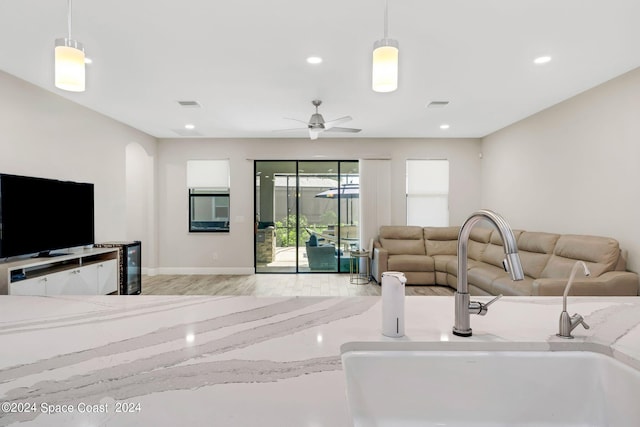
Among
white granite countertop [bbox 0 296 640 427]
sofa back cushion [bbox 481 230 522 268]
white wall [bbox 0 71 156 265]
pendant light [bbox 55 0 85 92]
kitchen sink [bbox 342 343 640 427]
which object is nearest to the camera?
white granite countertop [bbox 0 296 640 427]

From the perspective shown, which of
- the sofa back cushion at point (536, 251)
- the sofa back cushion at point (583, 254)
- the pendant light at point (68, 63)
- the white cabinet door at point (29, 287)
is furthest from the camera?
the sofa back cushion at point (536, 251)

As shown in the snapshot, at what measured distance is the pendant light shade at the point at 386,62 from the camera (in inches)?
58.2

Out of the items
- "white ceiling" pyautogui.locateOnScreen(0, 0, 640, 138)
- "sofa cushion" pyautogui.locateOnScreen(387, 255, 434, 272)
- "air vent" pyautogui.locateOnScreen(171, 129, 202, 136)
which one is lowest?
"sofa cushion" pyautogui.locateOnScreen(387, 255, 434, 272)

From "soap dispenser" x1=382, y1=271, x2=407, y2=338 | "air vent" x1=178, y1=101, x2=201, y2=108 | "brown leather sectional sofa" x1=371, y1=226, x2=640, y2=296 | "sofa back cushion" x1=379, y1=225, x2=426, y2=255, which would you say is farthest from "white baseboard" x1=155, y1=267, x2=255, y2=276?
"soap dispenser" x1=382, y1=271, x2=407, y2=338

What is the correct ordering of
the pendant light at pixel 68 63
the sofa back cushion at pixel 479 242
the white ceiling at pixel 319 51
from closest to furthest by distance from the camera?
the pendant light at pixel 68 63, the white ceiling at pixel 319 51, the sofa back cushion at pixel 479 242

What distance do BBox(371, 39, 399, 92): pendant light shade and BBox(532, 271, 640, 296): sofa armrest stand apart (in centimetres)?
288

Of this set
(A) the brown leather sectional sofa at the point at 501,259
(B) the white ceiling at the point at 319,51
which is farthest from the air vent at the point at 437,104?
(A) the brown leather sectional sofa at the point at 501,259

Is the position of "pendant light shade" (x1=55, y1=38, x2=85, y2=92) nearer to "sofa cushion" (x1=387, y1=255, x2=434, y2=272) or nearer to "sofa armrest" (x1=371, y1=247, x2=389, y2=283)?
"sofa armrest" (x1=371, y1=247, x2=389, y2=283)

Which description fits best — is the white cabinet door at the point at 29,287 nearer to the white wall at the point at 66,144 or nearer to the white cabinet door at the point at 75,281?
the white cabinet door at the point at 75,281

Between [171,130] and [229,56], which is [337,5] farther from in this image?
[171,130]

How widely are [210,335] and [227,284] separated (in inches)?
202

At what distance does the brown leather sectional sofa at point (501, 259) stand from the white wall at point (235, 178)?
3.12 feet

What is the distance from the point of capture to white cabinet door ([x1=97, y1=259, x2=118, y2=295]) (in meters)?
4.36

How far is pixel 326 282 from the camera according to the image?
6.13 meters
